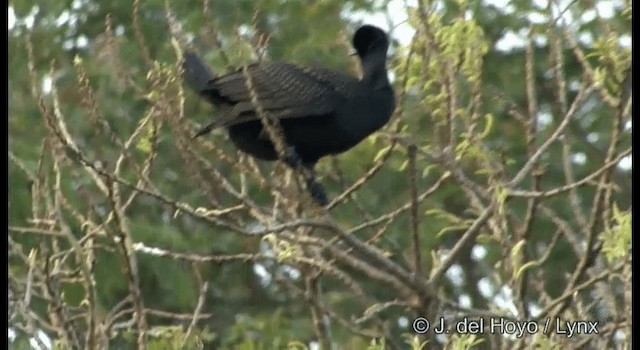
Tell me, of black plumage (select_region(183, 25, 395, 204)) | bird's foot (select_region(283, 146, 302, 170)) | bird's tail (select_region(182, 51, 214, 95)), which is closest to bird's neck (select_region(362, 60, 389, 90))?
black plumage (select_region(183, 25, 395, 204))

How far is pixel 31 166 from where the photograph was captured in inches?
305

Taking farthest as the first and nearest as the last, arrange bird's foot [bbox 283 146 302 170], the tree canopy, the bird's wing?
the bird's wing
bird's foot [bbox 283 146 302 170]
the tree canopy

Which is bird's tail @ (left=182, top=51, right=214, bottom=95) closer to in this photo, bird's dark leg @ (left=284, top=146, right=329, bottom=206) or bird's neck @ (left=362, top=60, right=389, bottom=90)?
bird's dark leg @ (left=284, top=146, right=329, bottom=206)

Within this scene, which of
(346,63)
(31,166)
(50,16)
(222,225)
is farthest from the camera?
(50,16)

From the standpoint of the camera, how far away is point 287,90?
5758 mm

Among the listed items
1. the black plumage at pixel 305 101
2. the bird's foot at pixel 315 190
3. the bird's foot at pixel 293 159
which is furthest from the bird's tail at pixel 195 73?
the bird's foot at pixel 315 190

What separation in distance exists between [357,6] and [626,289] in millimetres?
4741

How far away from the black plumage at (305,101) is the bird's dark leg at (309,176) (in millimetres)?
34

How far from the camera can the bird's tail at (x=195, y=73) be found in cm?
571

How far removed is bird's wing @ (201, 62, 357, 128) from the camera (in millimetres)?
5672

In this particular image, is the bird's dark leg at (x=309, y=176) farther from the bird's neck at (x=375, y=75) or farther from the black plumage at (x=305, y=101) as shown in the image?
the bird's neck at (x=375, y=75)

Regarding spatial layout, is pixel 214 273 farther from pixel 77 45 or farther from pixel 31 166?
pixel 31 166

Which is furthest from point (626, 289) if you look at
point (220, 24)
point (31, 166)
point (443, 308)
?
point (220, 24)

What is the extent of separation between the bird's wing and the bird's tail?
0.10ft
